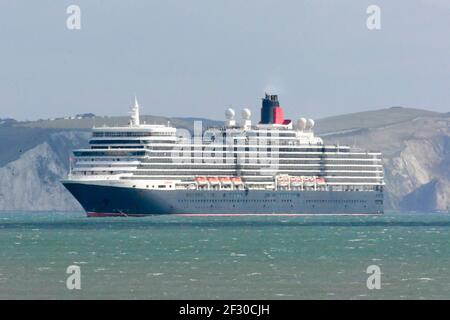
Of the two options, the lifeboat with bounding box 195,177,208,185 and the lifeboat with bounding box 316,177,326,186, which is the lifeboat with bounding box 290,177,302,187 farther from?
the lifeboat with bounding box 195,177,208,185

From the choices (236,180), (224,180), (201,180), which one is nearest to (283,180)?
(236,180)

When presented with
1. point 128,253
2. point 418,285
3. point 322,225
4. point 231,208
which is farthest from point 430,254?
point 231,208

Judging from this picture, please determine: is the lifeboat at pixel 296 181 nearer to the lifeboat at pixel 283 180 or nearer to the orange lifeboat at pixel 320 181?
the lifeboat at pixel 283 180

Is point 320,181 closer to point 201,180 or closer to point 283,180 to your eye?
point 283,180

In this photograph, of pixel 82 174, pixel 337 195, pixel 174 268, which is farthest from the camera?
pixel 337 195

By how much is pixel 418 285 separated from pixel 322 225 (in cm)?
6879

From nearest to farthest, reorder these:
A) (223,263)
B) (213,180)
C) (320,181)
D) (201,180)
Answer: (223,263)
(201,180)
(213,180)
(320,181)

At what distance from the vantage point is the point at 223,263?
71.0m

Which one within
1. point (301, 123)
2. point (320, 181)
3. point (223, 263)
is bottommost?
point (223, 263)

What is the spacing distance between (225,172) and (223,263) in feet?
261

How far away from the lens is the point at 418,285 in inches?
2319

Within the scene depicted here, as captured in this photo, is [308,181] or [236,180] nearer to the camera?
[236,180]

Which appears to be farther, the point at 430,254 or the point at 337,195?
the point at 337,195
